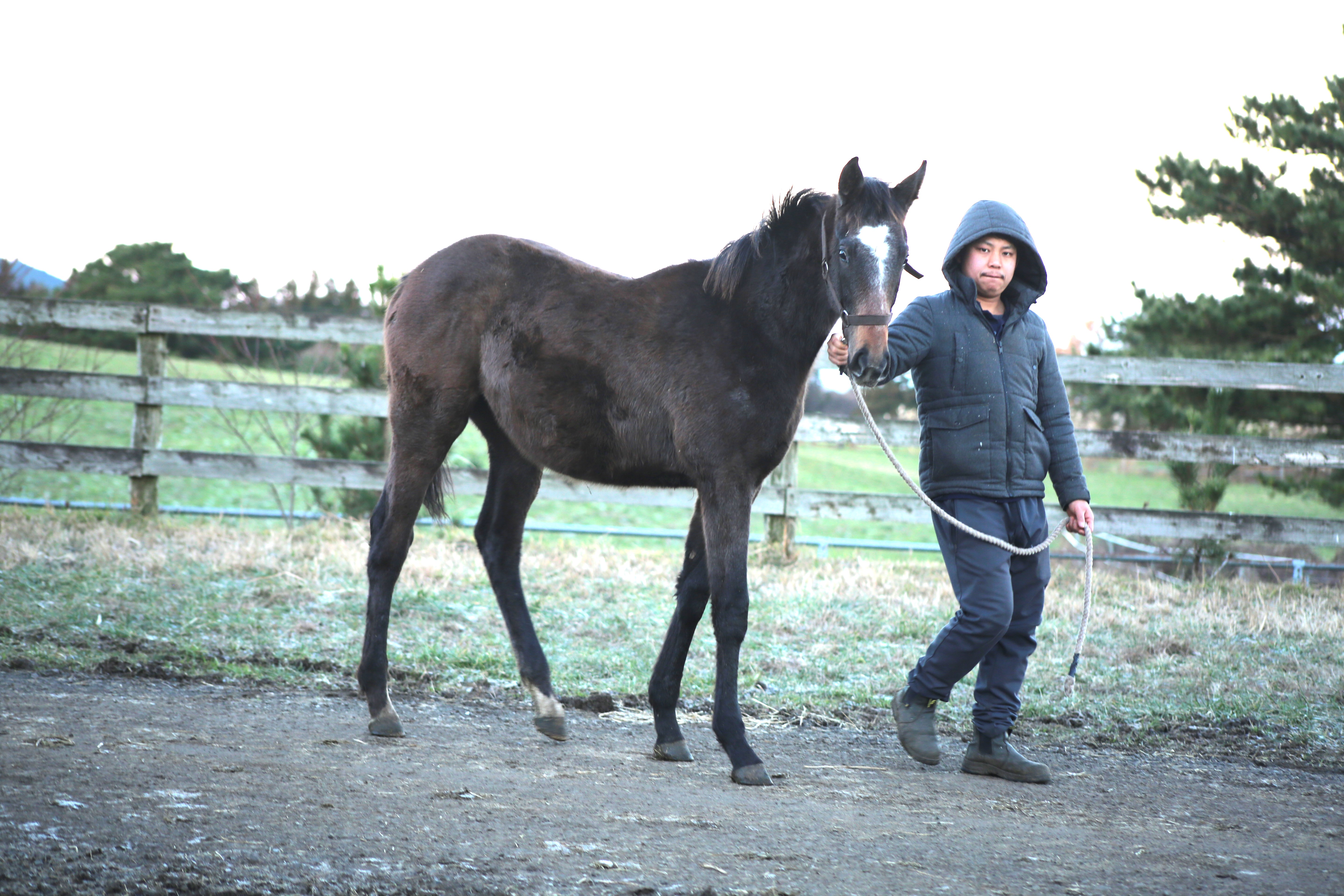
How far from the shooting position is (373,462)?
27.1ft

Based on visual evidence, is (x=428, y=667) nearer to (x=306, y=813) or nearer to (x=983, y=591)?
(x=306, y=813)

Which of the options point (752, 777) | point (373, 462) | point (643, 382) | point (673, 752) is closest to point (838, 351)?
point (643, 382)

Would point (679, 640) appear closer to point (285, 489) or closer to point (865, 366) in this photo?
point (865, 366)

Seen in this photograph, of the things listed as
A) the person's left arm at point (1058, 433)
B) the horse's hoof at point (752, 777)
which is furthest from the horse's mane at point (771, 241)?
the horse's hoof at point (752, 777)

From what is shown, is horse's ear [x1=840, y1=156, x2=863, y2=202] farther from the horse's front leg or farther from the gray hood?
the horse's front leg

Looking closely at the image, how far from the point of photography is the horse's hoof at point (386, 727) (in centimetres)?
388

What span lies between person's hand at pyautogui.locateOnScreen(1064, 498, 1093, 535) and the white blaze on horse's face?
1.18 metres

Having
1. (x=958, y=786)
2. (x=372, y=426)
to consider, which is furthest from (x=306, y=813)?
(x=372, y=426)

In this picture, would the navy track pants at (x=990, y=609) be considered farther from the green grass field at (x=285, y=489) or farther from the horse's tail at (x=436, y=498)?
the green grass field at (x=285, y=489)

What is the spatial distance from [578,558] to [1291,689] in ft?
15.9

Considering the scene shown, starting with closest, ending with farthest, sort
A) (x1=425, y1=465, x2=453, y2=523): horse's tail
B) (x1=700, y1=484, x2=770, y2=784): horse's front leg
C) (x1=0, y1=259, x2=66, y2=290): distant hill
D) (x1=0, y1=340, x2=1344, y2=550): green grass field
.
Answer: (x1=700, y1=484, x2=770, y2=784): horse's front leg → (x1=425, y1=465, x2=453, y2=523): horse's tail → (x1=0, y1=259, x2=66, y2=290): distant hill → (x1=0, y1=340, x2=1344, y2=550): green grass field

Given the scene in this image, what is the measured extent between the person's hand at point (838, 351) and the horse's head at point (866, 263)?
0.04 meters

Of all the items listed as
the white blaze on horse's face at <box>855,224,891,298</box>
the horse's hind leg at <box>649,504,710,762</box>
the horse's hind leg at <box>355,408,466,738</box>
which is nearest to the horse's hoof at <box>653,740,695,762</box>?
the horse's hind leg at <box>649,504,710,762</box>

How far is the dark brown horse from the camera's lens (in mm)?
3598
